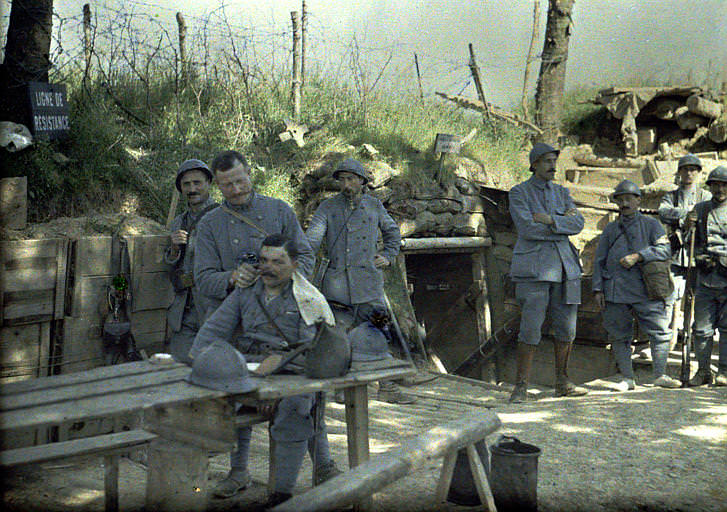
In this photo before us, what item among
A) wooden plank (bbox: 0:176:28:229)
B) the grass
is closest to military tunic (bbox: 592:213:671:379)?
the grass

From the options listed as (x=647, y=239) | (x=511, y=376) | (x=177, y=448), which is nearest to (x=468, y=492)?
(x=177, y=448)

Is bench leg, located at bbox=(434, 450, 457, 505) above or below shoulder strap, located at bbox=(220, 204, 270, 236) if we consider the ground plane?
below

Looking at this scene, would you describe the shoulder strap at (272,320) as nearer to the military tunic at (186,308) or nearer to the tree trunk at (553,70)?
the military tunic at (186,308)

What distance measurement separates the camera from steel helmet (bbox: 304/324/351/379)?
337 cm

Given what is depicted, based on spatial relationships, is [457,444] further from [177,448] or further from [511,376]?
[511,376]

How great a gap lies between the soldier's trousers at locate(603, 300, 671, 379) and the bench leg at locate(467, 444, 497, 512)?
12.1ft

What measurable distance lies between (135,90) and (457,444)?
22.7ft

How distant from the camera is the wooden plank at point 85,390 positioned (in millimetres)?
2770

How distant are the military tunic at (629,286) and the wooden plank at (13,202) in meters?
5.05

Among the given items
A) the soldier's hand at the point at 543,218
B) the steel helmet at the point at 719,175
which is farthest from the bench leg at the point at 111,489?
the steel helmet at the point at 719,175

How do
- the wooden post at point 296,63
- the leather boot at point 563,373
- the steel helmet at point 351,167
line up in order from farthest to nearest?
the wooden post at point 296,63, the leather boot at point 563,373, the steel helmet at point 351,167

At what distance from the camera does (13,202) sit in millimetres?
5605

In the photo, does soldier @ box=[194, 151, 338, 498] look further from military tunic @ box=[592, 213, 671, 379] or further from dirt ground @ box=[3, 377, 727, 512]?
military tunic @ box=[592, 213, 671, 379]

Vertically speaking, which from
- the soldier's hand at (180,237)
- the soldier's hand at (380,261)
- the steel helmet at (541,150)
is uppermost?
the steel helmet at (541,150)
